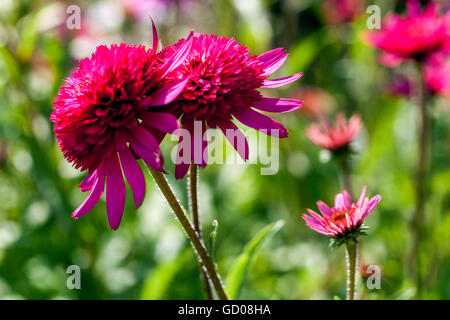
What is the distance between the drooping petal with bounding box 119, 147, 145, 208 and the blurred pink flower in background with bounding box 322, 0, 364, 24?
71.7 inches

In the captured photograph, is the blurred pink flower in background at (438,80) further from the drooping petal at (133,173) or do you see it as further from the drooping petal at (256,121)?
the drooping petal at (133,173)

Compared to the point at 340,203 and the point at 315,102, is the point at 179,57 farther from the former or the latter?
the point at 315,102

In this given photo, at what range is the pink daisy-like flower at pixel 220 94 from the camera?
2.10ft

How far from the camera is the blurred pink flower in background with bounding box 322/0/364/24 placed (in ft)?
7.34

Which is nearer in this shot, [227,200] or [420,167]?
[420,167]

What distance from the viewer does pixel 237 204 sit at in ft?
6.07

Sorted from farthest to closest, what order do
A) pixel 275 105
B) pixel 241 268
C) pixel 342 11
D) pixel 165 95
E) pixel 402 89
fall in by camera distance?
1. pixel 342 11
2. pixel 402 89
3. pixel 241 268
4. pixel 275 105
5. pixel 165 95

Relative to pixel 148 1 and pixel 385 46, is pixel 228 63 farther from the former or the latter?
pixel 148 1

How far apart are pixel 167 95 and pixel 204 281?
34 cm

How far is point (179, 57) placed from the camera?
0.62 m

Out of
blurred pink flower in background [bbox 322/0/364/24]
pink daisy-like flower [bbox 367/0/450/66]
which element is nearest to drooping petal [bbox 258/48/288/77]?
pink daisy-like flower [bbox 367/0/450/66]

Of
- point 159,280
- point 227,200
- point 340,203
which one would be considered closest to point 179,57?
point 340,203

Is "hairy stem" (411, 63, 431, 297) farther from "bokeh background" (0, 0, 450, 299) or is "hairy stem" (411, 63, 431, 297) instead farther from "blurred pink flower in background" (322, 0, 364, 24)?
"blurred pink flower in background" (322, 0, 364, 24)

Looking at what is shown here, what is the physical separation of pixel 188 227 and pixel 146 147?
5.3 inches
